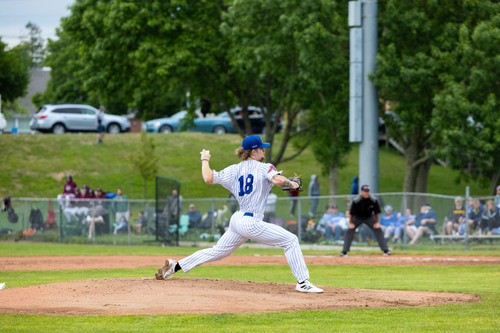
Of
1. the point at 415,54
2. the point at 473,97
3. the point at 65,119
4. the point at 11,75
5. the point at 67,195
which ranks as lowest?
the point at 67,195

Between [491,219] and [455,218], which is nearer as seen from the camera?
[491,219]

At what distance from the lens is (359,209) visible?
1998 centimetres

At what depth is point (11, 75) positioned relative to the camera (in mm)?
58500

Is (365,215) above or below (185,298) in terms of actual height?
above

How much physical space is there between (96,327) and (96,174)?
37.6m

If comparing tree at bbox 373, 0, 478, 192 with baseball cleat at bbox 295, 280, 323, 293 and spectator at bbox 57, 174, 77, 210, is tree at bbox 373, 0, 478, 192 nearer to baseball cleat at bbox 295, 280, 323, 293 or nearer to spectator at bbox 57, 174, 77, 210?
spectator at bbox 57, 174, 77, 210

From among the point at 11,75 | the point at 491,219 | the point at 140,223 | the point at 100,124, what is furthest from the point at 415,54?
the point at 11,75

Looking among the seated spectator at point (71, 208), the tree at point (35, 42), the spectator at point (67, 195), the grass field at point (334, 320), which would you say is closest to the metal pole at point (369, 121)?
the seated spectator at point (71, 208)

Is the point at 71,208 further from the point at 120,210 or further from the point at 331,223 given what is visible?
the point at 331,223

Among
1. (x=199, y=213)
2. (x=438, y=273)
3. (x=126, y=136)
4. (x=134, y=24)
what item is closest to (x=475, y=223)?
(x=438, y=273)

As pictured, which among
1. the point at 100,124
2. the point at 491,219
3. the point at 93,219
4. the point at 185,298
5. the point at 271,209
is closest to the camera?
the point at 185,298

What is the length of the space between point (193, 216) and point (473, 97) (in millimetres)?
9695

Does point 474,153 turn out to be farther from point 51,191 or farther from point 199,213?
point 51,191

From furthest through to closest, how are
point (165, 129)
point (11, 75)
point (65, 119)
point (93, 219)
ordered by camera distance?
point (11, 75) → point (165, 129) → point (65, 119) → point (93, 219)
